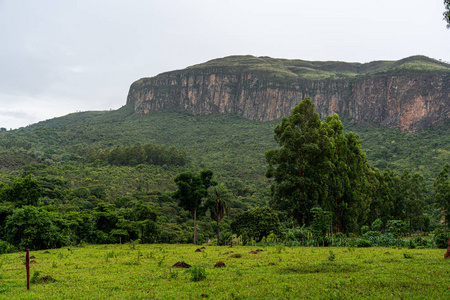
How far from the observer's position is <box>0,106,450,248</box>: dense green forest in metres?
38.4

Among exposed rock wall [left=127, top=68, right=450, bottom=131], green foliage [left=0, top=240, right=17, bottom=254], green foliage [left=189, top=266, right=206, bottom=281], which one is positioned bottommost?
green foliage [left=0, top=240, right=17, bottom=254]

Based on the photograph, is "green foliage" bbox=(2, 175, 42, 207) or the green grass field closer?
the green grass field

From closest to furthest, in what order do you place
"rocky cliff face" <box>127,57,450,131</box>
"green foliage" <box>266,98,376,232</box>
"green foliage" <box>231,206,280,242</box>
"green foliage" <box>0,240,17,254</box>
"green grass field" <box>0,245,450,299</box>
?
"green grass field" <box>0,245,450,299</box> → "green foliage" <box>0,240,17,254</box> → "green foliage" <box>266,98,376,232</box> → "green foliage" <box>231,206,280,242</box> → "rocky cliff face" <box>127,57,450,131</box>

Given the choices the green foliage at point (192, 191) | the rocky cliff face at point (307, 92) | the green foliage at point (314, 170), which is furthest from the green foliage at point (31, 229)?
the rocky cliff face at point (307, 92)

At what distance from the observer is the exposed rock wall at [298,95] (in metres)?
121

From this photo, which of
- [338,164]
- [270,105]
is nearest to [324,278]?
[338,164]

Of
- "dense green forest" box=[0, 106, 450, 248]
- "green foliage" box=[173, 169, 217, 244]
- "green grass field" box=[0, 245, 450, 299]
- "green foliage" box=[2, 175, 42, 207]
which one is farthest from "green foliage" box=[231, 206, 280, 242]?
"green foliage" box=[2, 175, 42, 207]

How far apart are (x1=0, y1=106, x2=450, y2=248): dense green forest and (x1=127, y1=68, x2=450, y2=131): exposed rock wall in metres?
9.35

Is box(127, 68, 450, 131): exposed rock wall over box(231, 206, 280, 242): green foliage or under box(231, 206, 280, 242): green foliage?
over

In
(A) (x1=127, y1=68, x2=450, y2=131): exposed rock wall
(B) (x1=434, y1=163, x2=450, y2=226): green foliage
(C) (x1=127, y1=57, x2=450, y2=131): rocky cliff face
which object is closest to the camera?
(B) (x1=434, y1=163, x2=450, y2=226): green foliage

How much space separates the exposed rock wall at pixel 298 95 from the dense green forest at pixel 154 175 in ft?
30.7

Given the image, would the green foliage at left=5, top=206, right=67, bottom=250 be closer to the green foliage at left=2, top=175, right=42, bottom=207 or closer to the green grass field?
the green foliage at left=2, top=175, right=42, bottom=207

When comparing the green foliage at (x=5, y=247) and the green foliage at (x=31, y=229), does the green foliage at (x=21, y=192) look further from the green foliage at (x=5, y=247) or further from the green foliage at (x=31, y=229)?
the green foliage at (x=5, y=247)

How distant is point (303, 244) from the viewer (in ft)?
91.4
